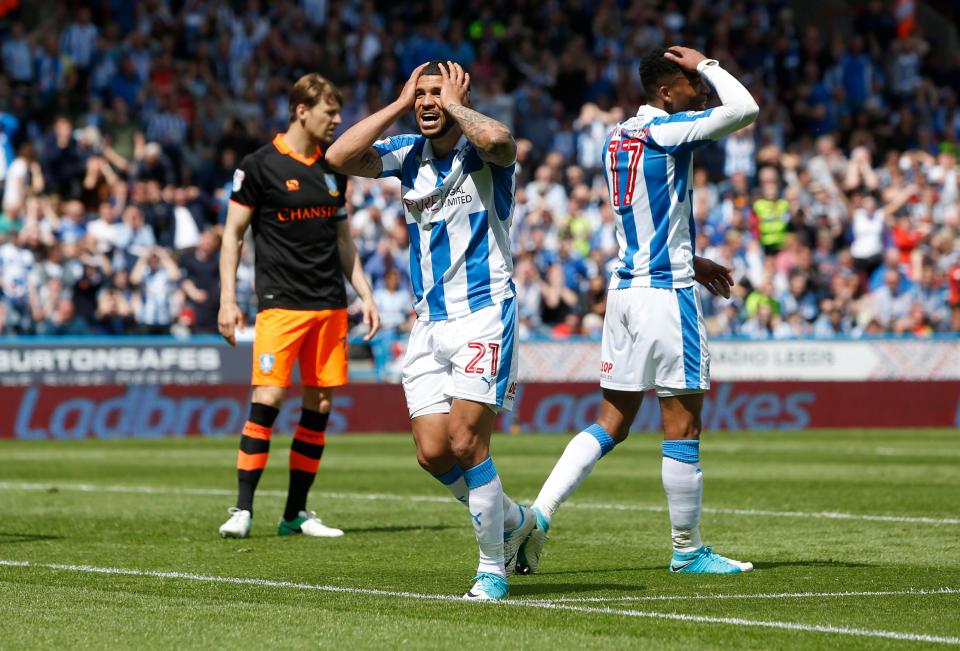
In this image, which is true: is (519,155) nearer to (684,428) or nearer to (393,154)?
(684,428)

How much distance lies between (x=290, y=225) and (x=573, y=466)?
2.87 metres

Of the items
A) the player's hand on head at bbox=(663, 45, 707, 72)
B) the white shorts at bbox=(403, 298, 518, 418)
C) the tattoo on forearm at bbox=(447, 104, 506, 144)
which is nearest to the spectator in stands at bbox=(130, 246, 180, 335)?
the player's hand on head at bbox=(663, 45, 707, 72)

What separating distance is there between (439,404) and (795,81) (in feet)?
83.5

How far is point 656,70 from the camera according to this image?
7.96 m

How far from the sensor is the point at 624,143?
26.2 feet

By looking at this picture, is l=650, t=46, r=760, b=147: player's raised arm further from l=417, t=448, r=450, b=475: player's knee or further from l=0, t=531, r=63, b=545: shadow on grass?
l=0, t=531, r=63, b=545: shadow on grass

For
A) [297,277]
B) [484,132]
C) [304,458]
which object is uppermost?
[484,132]

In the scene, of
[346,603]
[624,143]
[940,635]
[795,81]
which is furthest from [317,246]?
[795,81]

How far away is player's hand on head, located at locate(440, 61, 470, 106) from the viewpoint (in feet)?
22.7

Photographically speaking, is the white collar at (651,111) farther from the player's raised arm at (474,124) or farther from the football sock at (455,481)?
the football sock at (455,481)

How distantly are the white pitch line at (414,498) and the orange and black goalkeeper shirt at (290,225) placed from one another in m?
2.65

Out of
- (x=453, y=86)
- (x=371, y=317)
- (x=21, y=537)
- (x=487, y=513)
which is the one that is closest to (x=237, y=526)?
(x=21, y=537)

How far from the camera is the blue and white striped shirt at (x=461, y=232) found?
7082 mm

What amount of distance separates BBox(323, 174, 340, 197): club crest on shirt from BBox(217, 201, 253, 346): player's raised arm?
1.63ft
